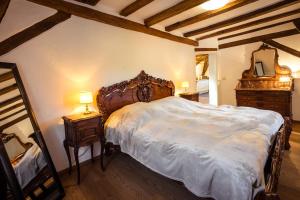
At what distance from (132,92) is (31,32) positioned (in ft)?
5.94

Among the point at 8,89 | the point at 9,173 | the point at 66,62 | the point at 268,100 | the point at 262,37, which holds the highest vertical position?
the point at 262,37

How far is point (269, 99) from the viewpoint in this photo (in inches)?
175

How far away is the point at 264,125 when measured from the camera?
2104 mm

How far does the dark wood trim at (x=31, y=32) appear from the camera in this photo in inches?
83.3

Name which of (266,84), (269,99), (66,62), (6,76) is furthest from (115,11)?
(266,84)

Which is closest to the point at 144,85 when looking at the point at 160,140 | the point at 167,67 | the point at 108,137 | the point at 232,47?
the point at 167,67

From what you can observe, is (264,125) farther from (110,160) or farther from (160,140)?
(110,160)

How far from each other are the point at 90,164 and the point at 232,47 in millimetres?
5216

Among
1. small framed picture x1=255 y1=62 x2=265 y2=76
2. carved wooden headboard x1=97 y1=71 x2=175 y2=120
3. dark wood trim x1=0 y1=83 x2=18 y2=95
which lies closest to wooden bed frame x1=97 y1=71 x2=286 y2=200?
carved wooden headboard x1=97 y1=71 x2=175 y2=120

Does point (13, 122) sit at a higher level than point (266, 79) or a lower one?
higher

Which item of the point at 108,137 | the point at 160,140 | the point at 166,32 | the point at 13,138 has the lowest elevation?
the point at 108,137

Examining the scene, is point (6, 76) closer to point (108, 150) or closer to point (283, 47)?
point (108, 150)

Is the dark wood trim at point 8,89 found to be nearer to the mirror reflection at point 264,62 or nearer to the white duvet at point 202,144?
the white duvet at point 202,144

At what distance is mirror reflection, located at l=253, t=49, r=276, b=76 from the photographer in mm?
4750
